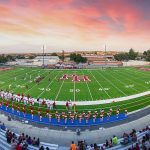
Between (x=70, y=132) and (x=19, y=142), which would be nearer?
(x=19, y=142)

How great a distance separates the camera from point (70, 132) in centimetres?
1784

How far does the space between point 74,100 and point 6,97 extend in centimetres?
771

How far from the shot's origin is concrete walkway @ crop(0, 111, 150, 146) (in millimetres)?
16047

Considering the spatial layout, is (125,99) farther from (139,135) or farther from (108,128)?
(139,135)

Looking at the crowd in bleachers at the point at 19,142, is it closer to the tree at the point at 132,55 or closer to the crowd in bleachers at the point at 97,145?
the crowd in bleachers at the point at 97,145

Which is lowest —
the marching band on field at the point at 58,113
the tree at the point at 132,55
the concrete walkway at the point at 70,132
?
the concrete walkway at the point at 70,132

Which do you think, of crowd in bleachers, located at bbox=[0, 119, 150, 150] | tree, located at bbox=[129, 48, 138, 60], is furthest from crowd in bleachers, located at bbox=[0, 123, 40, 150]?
tree, located at bbox=[129, 48, 138, 60]

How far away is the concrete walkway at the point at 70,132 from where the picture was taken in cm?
1605

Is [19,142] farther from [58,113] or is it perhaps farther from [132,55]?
[132,55]

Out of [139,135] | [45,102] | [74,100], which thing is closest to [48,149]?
[139,135]

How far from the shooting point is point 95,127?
19031 millimetres

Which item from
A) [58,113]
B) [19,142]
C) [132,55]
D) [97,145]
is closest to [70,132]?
[97,145]

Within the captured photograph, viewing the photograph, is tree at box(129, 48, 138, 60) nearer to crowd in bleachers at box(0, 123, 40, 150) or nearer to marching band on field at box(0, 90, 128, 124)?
marching band on field at box(0, 90, 128, 124)

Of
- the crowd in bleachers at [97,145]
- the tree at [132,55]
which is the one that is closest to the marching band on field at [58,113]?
the crowd in bleachers at [97,145]
